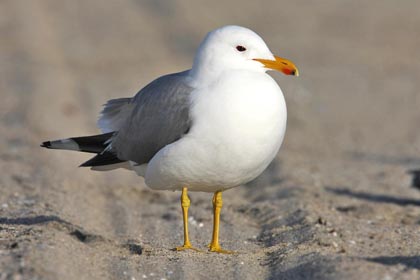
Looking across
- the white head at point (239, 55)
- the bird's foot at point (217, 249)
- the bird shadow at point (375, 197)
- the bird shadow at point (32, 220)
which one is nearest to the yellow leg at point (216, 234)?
the bird's foot at point (217, 249)

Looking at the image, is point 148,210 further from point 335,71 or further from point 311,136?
point 335,71

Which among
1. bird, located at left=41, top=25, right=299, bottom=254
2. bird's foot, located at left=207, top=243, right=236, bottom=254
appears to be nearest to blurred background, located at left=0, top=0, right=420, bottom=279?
bird's foot, located at left=207, top=243, right=236, bottom=254

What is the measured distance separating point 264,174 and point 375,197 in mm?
1497

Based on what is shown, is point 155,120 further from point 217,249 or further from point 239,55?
point 217,249

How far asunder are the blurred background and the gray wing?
28.6 inches

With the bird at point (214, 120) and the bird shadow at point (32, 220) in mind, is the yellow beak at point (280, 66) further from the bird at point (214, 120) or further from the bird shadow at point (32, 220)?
the bird shadow at point (32, 220)

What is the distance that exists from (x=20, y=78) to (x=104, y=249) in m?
9.77

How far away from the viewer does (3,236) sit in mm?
6359

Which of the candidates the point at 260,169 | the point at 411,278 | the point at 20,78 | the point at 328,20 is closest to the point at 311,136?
the point at 20,78

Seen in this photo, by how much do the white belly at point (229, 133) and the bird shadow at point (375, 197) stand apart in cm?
327

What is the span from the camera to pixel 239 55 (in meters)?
6.34

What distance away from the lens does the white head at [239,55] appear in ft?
20.7

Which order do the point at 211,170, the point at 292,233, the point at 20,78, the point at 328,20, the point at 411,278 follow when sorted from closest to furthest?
the point at 411,278 < the point at 211,170 < the point at 292,233 < the point at 20,78 < the point at 328,20

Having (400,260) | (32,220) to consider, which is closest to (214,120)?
(400,260)
